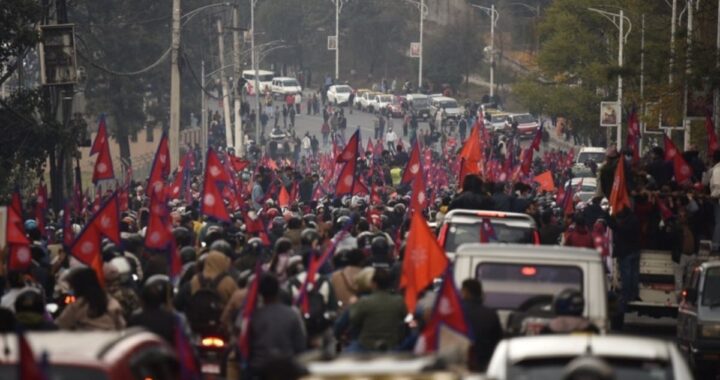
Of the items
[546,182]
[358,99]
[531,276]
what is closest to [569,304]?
[531,276]

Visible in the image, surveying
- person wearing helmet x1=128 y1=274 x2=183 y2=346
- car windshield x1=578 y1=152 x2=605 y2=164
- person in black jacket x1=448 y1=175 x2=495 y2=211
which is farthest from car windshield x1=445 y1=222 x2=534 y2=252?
car windshield x1=578 y1=152 x2=605 y2=164

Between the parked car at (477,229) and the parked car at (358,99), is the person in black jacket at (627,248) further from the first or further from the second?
the parked car at (358,99)

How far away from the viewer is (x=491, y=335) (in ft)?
48.9

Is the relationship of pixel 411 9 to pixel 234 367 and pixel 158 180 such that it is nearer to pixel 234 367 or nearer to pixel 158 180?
pixel 158 180

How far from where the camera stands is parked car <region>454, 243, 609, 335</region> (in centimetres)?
1600

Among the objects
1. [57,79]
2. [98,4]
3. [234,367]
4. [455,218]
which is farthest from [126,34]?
[234,367]

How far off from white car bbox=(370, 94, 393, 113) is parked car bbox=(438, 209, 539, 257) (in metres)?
95.3

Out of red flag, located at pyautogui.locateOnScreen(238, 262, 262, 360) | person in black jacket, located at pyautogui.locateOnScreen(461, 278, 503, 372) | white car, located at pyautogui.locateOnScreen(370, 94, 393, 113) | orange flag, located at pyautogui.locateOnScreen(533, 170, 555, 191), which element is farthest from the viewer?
white car, located at pyautogui.locateOnScreen(370, 94, 393, 113)

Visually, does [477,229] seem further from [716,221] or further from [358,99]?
[358,99]

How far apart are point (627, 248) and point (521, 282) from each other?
29.3 ft

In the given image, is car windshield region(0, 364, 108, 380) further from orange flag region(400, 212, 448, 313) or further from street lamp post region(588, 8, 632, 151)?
street lamp post region(588, 8, 632, 151)

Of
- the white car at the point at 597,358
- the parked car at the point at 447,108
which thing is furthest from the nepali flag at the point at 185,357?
the parked car at the point at 447,108

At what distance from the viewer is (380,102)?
11925 centimetres

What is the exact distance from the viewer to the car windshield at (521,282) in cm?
1620
